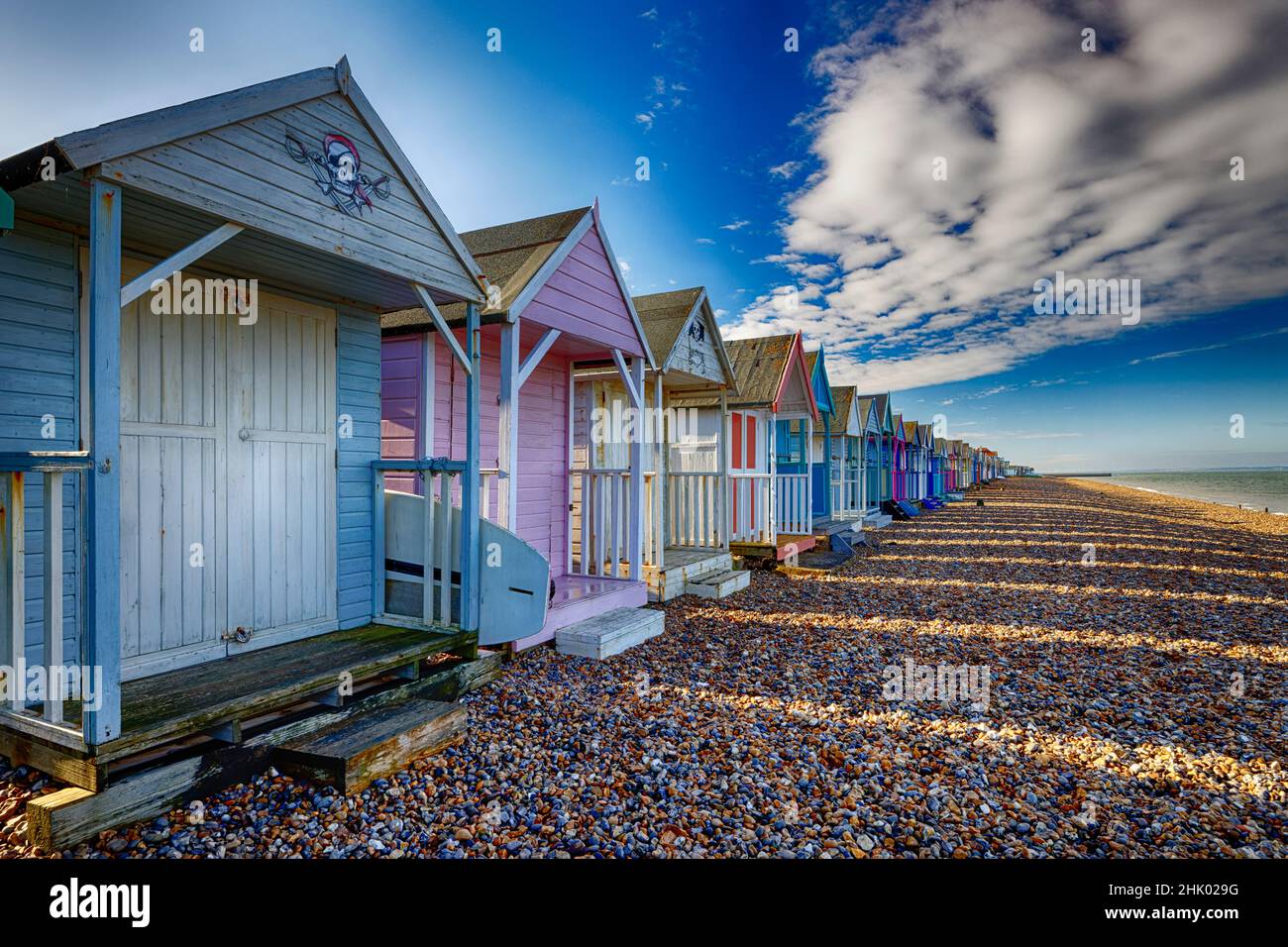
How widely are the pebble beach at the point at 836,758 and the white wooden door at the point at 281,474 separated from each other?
1.45 meters

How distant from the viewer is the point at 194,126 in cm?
311

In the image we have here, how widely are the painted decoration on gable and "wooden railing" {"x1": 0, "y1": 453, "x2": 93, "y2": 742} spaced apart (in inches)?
78.7

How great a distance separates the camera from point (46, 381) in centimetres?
342

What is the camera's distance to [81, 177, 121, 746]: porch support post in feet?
8.91

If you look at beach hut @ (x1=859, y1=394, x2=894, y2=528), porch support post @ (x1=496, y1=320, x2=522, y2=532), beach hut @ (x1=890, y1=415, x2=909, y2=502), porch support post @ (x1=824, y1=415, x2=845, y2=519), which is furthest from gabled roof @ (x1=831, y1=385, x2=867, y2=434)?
porch support post @ (x1=496, y1=320, x2=522, y2=532)

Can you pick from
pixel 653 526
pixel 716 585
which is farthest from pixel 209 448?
pixel 716 585

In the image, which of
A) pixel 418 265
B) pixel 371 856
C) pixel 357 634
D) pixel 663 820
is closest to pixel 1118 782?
pixel 663 820

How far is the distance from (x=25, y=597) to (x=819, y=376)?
13461 mm

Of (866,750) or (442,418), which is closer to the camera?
(866,750)

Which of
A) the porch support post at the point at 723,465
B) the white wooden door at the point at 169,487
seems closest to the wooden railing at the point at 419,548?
the white wooden door at the point at 169,487

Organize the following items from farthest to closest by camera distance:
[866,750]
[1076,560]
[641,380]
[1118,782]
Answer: [1076,560]
[641,380]
[866,750]
[1118,782]

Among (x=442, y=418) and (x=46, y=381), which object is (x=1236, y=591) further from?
(x=46, y=381)

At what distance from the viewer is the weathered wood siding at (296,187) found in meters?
3.08

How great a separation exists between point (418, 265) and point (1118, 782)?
17.5ft
